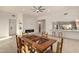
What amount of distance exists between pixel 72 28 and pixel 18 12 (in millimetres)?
1222

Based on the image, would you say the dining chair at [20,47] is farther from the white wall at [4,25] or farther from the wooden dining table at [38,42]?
the white wall at [4,25]

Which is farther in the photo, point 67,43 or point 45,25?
point 45,25

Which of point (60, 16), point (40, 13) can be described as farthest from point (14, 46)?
point (60, 16)

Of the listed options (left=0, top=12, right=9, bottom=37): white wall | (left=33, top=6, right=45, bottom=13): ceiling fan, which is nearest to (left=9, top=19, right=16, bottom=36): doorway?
(left=0, top=12, right=9, bottom=37): white wall

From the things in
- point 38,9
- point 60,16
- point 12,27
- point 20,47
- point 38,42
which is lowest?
point 20,47

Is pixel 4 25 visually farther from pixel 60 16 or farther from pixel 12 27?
pixel 60 16

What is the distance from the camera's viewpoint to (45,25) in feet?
7.00

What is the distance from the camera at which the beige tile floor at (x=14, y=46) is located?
1978 millimetres

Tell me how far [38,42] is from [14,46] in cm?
53

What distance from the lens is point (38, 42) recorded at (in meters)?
2.01

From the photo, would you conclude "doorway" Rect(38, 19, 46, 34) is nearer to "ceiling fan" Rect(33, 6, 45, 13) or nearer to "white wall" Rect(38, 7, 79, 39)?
"white wall" Rect(38, 7, 79, 39)
